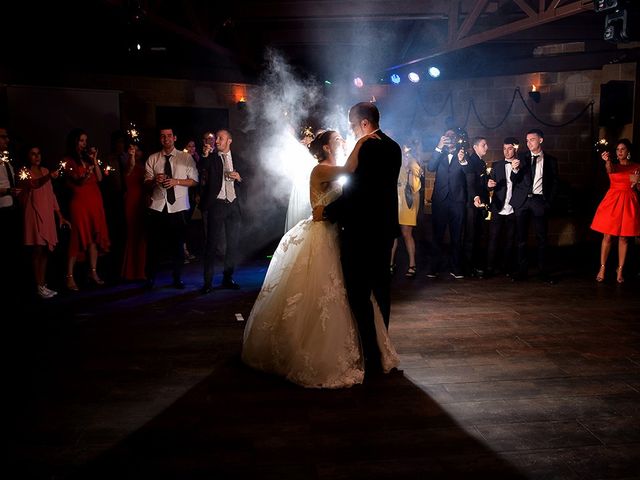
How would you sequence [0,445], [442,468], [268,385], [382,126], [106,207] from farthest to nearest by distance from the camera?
[382,126] < [106,207] < [268,385] < [0,445] < [442,468]

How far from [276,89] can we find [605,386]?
9.58 metres

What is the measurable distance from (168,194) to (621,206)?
17.2 ft

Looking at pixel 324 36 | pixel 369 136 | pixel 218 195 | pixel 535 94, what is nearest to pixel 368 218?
pixel 369 136

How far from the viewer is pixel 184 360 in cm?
422

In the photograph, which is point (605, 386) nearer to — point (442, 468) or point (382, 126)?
point (442, 468)

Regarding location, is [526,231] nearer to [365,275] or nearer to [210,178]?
[210,178]

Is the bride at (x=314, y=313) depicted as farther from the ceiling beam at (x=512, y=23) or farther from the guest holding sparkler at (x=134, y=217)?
the ceiling beam at (x=512, y=23)

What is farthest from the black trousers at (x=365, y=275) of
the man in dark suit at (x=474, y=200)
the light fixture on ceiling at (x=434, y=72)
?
the light fixture on ceiling at (x=434, y=72)

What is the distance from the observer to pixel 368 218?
3740mm

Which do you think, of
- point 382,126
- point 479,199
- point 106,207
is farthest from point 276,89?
point 479,199

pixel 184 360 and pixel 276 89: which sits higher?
pixel 276 89

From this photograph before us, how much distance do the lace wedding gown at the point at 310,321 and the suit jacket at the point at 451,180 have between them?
132 inches

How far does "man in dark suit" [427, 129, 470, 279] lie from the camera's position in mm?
7031

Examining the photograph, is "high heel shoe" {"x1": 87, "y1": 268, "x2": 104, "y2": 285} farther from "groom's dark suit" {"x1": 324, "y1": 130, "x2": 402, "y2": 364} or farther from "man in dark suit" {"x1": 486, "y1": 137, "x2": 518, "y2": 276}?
"man in dark suit" {"x1": 486, "y1": 137, "x2": 518, "y2": 276}
